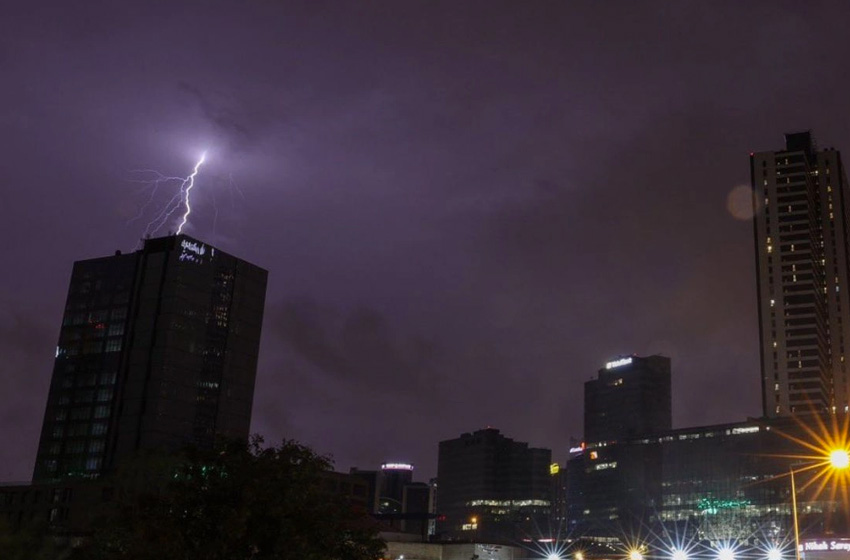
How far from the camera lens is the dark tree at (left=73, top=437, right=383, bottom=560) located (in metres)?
33.0

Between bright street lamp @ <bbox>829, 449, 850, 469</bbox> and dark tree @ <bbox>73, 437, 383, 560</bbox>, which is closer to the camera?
dark tree @ <bbox>73, 437, 383, 560</bbox>

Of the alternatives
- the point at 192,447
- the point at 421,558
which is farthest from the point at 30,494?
the point at 192,447

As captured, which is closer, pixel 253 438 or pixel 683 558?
pixel 253 438

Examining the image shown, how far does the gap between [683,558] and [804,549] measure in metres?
36.0

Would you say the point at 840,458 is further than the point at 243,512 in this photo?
→ Yes

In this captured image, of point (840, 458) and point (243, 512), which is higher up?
point (840, 458)

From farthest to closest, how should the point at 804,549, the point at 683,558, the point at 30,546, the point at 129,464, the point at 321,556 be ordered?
the point at 804,549, the point at 129,464, the point at 683,558, the point at 30,546, the point at 321,556

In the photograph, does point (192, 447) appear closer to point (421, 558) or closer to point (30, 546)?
point (30, 546)

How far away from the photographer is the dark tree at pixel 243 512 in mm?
32969

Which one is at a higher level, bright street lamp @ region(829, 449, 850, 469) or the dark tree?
bright street lamp @ region(829, 449, 850, 469)

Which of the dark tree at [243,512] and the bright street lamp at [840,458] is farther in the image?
the bright street lamp at [840,458]

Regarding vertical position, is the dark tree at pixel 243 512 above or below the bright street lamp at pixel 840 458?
below

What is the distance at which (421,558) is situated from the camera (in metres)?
130

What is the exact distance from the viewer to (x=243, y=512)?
32.7 m
